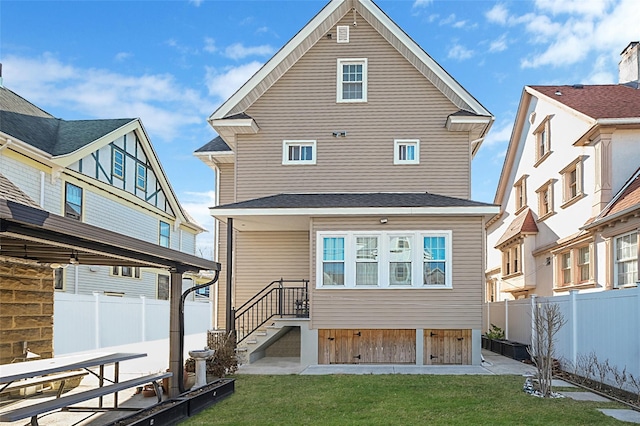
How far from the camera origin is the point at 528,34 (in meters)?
17.7

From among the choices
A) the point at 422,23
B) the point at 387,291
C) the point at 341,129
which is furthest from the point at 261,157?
the point at 422,23

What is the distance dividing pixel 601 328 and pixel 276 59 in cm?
1017

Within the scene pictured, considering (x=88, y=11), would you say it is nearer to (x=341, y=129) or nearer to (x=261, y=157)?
(x=261, y=157)

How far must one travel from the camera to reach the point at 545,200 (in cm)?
1975

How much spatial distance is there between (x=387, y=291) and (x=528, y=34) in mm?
9920

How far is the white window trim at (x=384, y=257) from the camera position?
13.3 meters

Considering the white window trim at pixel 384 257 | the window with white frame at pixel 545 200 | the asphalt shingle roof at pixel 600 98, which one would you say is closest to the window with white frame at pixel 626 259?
the asphalt shingle roof at pixel 600 98

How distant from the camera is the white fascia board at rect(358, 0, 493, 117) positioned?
14875mm

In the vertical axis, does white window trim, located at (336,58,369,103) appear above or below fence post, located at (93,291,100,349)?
above

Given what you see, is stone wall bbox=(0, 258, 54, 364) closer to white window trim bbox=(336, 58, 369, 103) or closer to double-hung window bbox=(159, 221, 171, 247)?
white window trim bbox=(336, 58, 369, 103)

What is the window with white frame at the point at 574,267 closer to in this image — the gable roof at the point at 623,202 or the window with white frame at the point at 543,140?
the gable roof at the point at 623,202

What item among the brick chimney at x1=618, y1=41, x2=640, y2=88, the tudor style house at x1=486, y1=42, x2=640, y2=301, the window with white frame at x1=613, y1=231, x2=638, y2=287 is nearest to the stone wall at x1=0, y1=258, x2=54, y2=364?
the tudor style house at x1=486, y1=42, x2=640, y2=301

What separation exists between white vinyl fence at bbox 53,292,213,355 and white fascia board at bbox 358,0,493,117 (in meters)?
10.8

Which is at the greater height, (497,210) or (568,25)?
(568,25)
